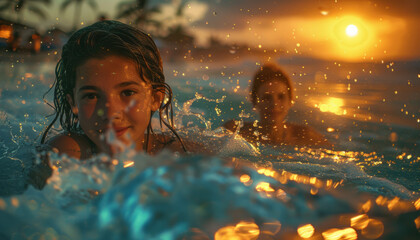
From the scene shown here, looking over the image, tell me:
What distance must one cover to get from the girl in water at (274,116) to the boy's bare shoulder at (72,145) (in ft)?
4.23

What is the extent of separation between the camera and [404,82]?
2.68 meters

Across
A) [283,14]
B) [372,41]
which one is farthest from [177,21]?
[372,41]

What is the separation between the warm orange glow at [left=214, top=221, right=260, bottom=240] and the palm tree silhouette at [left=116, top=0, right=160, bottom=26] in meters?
1.89

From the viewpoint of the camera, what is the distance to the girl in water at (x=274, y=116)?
2.85 meters

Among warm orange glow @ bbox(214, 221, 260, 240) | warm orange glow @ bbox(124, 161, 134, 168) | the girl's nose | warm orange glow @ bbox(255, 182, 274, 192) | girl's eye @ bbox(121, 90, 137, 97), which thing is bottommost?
warm orange glow @ bbox(214, 221, 260, 240)

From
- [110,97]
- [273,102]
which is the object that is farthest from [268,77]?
[110,97]

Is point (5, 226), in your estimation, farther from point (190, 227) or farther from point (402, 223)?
point (402, 223)

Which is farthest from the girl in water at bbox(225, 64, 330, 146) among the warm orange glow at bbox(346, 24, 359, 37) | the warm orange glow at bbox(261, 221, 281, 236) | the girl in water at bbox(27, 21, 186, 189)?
the warm orange glow at bbox(261, 221, 281, 236)

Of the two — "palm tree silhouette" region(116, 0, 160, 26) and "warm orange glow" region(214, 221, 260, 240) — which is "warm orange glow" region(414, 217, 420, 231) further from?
"palm tree silhouette" region(116, 0, 160, 26)

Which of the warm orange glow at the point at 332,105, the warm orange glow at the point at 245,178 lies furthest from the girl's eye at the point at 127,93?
the warm orange glow at the point at 332,105

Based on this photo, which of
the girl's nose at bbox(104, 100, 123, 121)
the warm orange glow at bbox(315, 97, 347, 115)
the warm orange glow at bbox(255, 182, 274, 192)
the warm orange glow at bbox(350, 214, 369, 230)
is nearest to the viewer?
the warm orange glow at bbox(350, 214, 369, 230)

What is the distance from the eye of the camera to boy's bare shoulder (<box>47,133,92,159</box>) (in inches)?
77.1

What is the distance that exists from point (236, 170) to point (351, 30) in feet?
5.55

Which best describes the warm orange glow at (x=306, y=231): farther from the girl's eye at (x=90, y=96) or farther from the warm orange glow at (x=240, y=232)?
the girl's eye at (x=90, y=96)
